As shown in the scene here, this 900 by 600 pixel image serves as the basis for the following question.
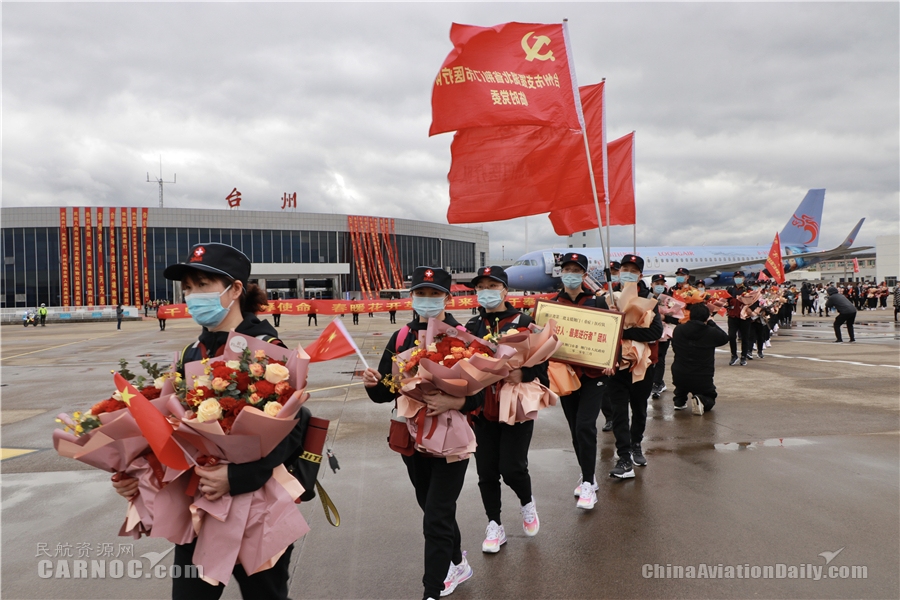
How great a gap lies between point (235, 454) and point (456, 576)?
183 centimetres

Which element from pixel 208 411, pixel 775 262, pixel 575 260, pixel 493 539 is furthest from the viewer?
pixel 775 262

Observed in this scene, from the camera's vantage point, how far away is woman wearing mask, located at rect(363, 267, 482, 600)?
2.98 metres

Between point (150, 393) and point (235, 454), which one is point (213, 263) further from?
point (235, 454)

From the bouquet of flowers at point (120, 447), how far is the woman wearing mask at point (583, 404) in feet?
10.8

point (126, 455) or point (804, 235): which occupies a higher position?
point (804, 235)

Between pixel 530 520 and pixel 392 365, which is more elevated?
pixel 392 365

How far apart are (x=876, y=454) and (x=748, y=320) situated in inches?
286

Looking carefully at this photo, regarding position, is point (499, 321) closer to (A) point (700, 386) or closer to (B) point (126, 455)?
(B) point (126, 455)

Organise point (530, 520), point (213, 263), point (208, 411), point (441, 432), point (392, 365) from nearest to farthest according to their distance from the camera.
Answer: point (208, 411) < point (213, 263) < point (441, 432) < point (392, 365) < point (530, 520)

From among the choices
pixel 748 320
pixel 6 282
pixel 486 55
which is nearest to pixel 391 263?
pixel 6 282

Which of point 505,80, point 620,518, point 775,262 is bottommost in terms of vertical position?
point 620,518

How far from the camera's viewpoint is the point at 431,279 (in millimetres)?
3619

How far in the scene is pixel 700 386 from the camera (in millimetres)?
7453

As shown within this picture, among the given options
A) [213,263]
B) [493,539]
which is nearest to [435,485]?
[493,539]
